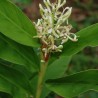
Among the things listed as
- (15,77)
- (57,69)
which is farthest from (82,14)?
(15,77)

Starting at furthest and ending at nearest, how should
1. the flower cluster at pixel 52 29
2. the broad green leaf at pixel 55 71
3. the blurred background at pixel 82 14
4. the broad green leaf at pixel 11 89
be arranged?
the blurred background at pixel 82 14, the broad green leaf at pixel 55 71, the broad green leaf at pixel 11 89, the flower cluster at pixel 52 29

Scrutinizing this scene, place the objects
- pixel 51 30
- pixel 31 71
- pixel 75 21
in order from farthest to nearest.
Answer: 1. pixel 75 21
2. pixel 31 71
3. pixel 51 30

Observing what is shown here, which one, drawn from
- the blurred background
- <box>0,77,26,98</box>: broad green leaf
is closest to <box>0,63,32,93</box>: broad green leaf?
<box>0,77,26,98</box>: broad green leaf

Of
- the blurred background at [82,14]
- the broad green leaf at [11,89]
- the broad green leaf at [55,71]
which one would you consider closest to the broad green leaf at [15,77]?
the broad green leaf at [11,89]

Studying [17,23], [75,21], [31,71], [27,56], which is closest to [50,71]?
[31,71]

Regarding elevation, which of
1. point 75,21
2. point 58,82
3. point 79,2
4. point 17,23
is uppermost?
point 79,2

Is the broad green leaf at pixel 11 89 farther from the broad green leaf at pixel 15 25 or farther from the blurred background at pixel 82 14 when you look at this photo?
the blurred background at pixel 82 14

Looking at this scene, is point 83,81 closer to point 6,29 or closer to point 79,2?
point 6,29
